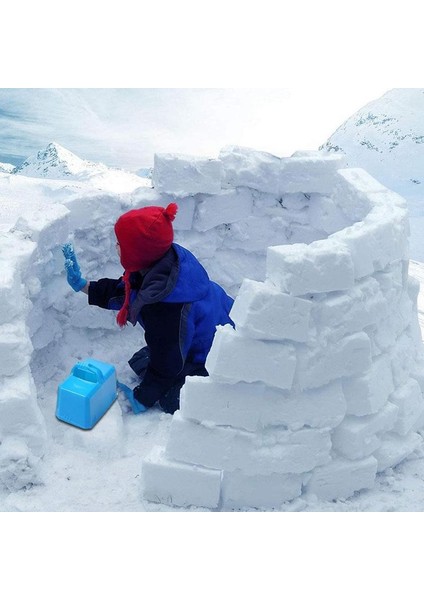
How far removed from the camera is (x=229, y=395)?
2311 mm

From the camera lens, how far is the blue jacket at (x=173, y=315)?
2988 mm

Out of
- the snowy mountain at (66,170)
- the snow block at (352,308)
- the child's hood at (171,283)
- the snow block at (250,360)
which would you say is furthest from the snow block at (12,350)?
the snowy mountain at (66,170)

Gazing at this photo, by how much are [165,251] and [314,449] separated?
114 cm

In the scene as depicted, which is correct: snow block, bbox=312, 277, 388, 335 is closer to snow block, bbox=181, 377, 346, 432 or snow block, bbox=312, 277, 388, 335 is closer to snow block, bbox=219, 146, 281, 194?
snow block, bbox=181, 377, 346, 432

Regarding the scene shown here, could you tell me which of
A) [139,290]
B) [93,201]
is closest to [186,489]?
[139,290]

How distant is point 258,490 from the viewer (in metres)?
2.46

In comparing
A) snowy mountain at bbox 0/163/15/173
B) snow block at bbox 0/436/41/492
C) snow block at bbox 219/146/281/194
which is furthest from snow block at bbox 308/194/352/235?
snowy mountain at bbox 0/163/15/173

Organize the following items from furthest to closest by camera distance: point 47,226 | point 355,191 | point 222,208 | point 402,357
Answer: point 222,208, point 355,191, point 47,226, point 402,357

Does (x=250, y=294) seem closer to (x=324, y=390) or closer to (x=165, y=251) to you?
(x=324, y=390)

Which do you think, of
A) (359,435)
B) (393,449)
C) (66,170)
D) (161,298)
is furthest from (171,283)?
(66,170)

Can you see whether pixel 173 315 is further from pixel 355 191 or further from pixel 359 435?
pixel 355 191

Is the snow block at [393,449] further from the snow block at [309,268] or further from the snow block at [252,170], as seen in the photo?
the snow block at [252,170]

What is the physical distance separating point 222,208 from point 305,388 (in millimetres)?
1656

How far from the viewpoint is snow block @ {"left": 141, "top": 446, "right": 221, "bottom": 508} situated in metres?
2.42
